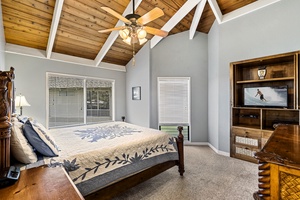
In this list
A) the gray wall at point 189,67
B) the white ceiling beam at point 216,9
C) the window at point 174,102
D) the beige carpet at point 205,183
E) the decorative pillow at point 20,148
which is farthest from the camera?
the window at point 174,102

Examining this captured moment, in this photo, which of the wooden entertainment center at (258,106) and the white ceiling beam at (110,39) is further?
the white ceiling beam at (110,39)

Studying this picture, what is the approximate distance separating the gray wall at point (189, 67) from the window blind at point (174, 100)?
13cm

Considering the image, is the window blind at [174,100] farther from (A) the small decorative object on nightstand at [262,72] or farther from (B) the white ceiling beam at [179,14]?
(A) the small decorative object on nightstand at [262,72]

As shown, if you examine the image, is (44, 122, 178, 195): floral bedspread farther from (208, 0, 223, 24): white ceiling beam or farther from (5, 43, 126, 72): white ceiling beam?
(208, 0, 223, 24): white ceiling beam

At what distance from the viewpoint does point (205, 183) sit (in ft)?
8.30

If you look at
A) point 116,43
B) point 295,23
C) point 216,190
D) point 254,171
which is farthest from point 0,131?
point 295,23

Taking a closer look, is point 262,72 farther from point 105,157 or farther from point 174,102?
point 105,157

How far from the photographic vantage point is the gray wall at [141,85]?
15.9ft

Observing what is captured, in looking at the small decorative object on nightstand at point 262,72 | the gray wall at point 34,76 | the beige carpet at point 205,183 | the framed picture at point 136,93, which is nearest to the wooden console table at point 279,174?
the beige carpet at point 205,183

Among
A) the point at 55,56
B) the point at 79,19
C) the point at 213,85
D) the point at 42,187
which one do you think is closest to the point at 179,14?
the point at 213,85

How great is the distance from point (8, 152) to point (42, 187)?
1.40 ft

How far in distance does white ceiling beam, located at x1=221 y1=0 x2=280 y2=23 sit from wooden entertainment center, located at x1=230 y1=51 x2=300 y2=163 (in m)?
1.09

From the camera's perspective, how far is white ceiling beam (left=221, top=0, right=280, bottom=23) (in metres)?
3.18

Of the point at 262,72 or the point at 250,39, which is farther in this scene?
the point at 250,39
